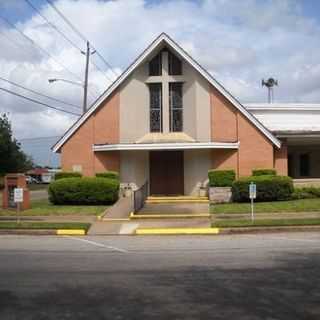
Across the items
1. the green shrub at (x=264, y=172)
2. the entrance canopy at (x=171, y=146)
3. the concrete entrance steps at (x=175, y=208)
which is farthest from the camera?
the entrance canopy at (x=171, y=146)

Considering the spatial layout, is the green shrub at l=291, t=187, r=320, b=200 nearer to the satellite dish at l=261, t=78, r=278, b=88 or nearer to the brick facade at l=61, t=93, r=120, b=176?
the brick facade at l=61, t=93, r=120, b=176

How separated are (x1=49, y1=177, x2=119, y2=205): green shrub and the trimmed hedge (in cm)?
471

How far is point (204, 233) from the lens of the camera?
21.5 meters

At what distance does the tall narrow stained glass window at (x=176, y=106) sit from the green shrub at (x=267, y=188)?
5861mm

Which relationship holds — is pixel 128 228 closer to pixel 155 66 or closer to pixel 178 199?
pixel 178 199

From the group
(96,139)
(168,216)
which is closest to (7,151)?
(96,139)

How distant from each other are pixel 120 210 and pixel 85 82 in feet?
77.4

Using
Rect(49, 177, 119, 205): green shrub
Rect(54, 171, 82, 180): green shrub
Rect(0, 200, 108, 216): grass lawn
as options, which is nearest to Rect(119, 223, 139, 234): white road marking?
Rect(0, 200, 108, 216): grass lawn

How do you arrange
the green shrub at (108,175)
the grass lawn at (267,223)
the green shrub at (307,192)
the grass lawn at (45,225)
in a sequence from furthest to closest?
the green shrub at (108,175), the green shrub at (307,192), the grass lawn at (45,225), the grass lawn at (267,223)

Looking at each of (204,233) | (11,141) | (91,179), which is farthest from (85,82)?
(204,233)

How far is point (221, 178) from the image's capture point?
31234 mm

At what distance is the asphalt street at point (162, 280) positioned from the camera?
877cm

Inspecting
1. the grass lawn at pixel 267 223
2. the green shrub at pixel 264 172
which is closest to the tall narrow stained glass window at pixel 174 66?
the green shrub at pixel 264 172

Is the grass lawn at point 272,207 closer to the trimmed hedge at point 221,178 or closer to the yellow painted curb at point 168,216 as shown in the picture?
the yellow painted curb at point 168,216
